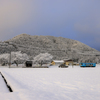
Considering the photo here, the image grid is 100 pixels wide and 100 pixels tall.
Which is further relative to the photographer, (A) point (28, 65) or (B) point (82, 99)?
(A) point (28, 65)

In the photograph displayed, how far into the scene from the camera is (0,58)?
87.8 m

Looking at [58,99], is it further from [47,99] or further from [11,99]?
[11,99]

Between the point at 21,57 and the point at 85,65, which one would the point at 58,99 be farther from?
the point at 21,57

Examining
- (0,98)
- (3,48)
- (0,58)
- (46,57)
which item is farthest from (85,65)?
(3,48)

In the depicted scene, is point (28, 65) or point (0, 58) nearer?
point (28, 65)

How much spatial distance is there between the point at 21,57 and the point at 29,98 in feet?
231

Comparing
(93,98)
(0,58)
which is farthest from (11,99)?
(0,58)

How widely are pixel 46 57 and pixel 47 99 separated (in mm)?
69862

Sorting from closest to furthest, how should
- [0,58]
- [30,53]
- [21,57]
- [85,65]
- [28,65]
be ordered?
[85,65], [28,65], [21,57], [0,58], [30,53]

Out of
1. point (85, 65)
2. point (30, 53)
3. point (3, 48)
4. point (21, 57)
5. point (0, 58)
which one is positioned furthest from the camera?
point (30, 53)

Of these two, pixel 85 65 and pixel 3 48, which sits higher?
pixel 3 48

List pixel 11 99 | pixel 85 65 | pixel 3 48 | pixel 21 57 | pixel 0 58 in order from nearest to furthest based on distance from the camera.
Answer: pixel 11 99
pixel 85 65
pixel 21 57
pixel 0 58
pixel 3 48

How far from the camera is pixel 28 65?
225 feet

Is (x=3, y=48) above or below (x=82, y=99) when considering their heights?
above
